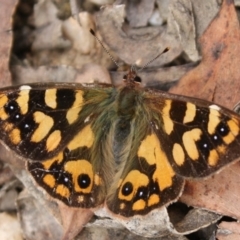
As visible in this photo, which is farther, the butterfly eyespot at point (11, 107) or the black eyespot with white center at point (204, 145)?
the butterfly eyespot at point (11, 107)

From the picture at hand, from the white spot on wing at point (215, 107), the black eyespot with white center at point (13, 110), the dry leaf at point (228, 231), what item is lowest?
the dry leaf at point (228, 231)

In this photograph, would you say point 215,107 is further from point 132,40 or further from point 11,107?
point 132,40

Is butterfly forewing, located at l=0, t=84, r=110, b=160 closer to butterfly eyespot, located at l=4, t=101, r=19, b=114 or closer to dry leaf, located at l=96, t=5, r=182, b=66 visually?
butterfly eyespot, located at l=4, t=101, r=19, b=114

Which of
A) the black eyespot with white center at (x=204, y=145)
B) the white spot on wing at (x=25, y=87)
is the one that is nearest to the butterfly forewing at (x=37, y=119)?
the white spot on wing at (x=25, y=87)

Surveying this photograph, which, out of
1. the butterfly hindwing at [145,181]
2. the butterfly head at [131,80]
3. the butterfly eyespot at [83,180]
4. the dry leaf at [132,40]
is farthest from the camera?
the dry leaf at [132,40]

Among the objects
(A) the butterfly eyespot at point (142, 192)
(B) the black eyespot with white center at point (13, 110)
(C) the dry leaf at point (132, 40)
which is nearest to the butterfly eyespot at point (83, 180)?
(A) the butterfly eyespot at point (142, 192)

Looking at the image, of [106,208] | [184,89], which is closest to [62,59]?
[184,89]

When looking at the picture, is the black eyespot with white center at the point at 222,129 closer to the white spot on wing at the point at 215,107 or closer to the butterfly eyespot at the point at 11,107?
the white spot on wing at the point at 215,107

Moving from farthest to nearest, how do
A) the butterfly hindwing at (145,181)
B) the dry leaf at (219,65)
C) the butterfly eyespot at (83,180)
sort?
the dry leaf at (219,65) → the butterfly eyespot at (83,180) → the butterfly hindwing at (145,181)

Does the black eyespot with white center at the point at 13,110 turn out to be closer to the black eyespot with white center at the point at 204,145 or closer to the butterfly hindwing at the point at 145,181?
the butterfly hindwing at the point at 145,181

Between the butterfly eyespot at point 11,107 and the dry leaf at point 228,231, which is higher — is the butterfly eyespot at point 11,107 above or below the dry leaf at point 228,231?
above
